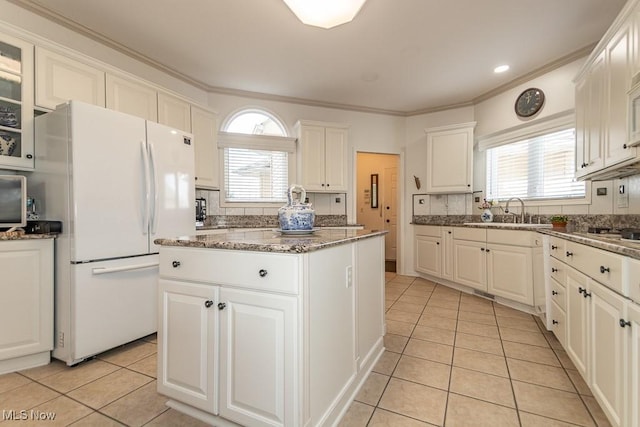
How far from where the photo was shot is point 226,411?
4.22 feet

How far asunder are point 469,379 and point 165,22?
365cm

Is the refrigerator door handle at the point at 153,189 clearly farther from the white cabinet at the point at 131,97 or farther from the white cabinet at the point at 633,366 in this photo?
the white cabinet at the point at 633,366

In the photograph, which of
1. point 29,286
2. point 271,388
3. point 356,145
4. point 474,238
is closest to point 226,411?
point 271,388

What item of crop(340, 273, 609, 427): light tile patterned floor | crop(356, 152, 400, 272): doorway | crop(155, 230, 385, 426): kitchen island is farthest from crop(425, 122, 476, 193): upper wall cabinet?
crop(155, 230, 385, 426): kitchen island

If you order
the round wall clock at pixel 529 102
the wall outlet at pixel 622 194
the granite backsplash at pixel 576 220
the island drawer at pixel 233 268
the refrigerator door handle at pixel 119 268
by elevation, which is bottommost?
the refrigerator door handle at pixel 119 268

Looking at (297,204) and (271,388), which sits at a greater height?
(297,204)

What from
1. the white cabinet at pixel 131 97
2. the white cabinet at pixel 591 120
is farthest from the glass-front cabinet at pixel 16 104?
the white cabinet at pixel 591 120

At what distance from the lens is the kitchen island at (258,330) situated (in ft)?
3.74

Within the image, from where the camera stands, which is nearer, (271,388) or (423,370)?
(271,388)

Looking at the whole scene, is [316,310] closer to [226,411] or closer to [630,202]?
[226,411]

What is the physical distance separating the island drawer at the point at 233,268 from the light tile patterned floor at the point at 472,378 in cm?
86

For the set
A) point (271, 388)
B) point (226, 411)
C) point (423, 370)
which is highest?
point (271, 388)

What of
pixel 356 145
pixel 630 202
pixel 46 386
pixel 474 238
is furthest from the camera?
pixel 356 145

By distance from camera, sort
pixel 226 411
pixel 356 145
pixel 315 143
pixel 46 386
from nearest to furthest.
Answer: pixel 226 411, pixel 46 386, pixel 315 143, pixel 356 145
